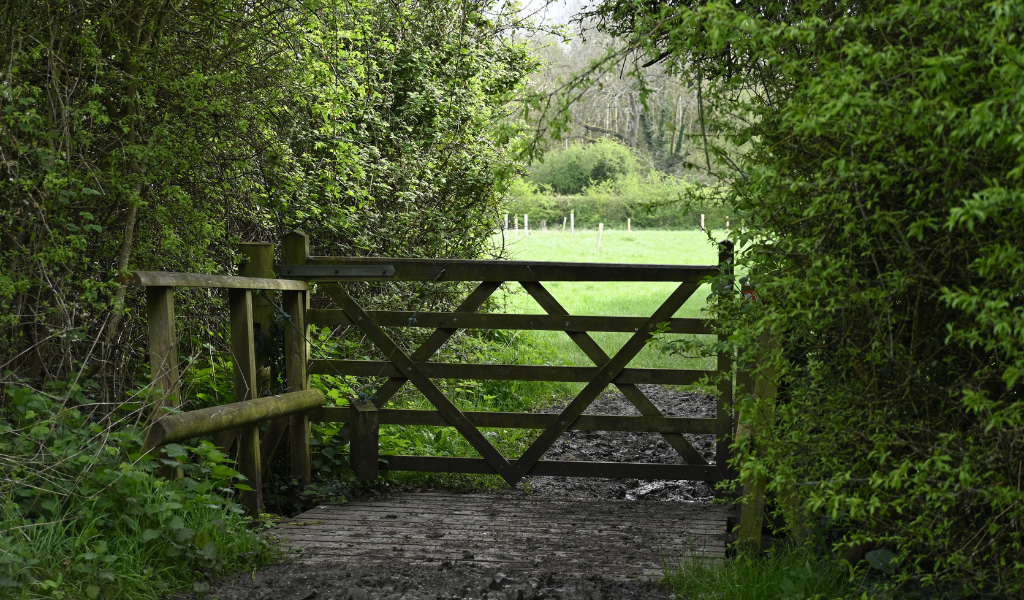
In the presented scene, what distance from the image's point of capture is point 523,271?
5344 millimetres

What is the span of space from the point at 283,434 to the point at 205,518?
169 cm

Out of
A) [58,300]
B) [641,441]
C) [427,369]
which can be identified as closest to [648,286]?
[641,441]

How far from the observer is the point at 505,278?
17.5 feet

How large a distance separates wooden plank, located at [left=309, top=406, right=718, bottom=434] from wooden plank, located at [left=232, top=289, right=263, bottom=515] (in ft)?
2.78

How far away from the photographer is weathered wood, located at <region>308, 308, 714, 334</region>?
17.3 feet

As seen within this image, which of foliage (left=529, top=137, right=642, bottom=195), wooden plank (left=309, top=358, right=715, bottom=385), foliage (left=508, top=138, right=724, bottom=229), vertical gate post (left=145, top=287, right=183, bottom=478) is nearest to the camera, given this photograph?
vertical gate post (left=145, top=287, right=183, bottom=478)

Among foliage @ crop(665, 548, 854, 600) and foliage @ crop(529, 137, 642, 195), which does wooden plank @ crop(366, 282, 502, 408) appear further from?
foliage @ crop(529, 137, 642, 195)

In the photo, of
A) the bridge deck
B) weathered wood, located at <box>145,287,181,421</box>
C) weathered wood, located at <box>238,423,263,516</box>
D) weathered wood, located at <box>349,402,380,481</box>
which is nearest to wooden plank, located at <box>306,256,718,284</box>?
weathered wood, located at <box>349,402,380,481</box>

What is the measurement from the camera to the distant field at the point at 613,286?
41.7 feet

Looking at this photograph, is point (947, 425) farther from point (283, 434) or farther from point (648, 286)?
point (648, 286)

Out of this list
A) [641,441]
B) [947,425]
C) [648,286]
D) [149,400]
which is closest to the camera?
[947,425]

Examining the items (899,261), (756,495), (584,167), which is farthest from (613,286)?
(584,167)

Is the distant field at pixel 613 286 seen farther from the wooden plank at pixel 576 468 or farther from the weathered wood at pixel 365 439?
the weathered wood at pixel 365 439

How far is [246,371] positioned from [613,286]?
19.1m
